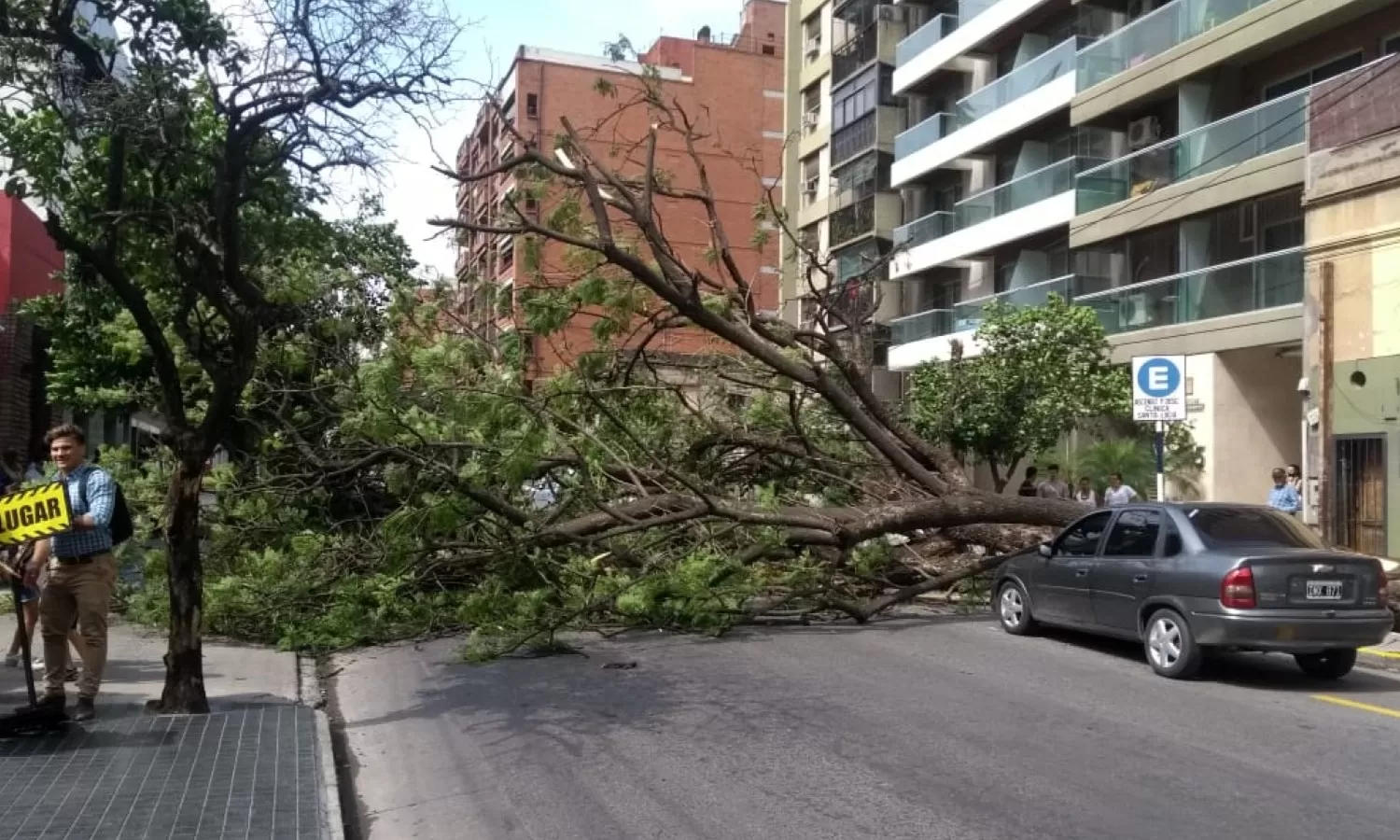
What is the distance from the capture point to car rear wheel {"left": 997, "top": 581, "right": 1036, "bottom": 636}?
1209cm

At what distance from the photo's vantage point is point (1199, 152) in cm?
2433

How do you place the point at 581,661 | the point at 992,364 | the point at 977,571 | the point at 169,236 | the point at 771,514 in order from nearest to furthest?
1. the point at 169,236
2. the point at 581,661
3. the point at 771,514
4. the point at 977,571
5. the point at 992,364

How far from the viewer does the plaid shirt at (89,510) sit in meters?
7.28

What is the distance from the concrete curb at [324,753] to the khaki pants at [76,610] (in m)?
1.43

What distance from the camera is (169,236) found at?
8.02 meters

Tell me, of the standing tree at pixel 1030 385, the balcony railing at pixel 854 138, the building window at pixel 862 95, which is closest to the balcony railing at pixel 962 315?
the standing tree at pixel 1030 385

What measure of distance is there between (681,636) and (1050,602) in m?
3.55

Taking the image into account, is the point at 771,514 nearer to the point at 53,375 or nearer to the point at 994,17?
the point at 53,375

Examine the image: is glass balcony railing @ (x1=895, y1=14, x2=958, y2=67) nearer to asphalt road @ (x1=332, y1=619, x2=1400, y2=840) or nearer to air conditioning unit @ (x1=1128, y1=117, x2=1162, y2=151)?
air conditioning unit @ (x1=1128, y1=117, x2=1162, y2=151)

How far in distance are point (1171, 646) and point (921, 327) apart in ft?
88.4

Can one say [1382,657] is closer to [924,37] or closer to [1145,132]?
[1145,132]

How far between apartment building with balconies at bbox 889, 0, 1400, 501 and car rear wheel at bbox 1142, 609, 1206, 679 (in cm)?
1078

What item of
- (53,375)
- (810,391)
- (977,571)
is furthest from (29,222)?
(977,571)

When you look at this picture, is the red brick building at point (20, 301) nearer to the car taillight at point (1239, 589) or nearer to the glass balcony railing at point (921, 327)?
the car taillight at point (1239, 589)
